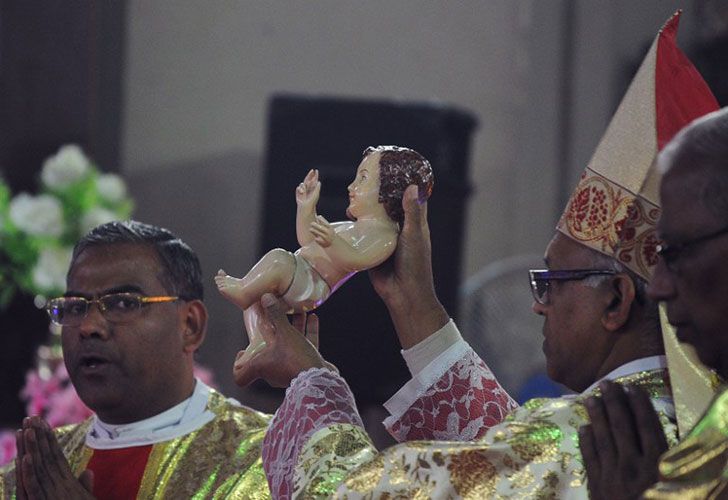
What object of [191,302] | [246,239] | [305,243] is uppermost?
[305,243]

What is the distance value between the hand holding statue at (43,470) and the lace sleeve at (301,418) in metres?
0.77

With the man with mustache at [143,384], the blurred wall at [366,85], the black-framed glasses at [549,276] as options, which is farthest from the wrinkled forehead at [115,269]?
the blurred wall at [366,85]

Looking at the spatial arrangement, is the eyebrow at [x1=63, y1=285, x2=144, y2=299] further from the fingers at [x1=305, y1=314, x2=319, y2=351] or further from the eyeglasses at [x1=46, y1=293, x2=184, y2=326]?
the fingers at [x1=305, y1=314, x2=319, y2=351]

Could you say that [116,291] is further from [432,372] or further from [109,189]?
[109,189]

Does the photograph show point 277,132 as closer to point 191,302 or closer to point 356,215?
point 191,302

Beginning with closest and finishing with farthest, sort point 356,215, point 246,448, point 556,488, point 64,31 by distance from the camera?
point 556,488, point 356,215, point 246,448, point 64,31

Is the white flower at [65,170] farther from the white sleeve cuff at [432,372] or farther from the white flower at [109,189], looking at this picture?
the white sleeve cuff at [432,372]

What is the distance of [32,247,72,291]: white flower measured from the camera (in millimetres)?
5980

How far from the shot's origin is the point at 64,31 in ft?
27.0

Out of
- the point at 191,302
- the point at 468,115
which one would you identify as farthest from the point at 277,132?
the point at 191,302

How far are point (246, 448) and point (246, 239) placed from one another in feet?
16.8

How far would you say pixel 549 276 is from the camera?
2.89m

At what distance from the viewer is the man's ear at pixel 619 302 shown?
276 centimetres

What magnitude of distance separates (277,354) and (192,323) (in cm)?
108
